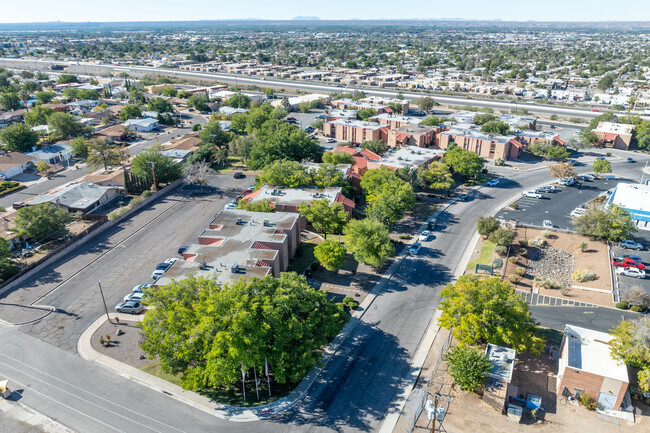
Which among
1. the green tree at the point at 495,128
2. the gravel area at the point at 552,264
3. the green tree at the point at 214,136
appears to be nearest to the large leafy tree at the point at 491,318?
the gravel area at the point at 552,264

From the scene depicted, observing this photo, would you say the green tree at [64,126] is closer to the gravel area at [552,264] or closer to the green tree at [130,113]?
the green tree at [130,113]

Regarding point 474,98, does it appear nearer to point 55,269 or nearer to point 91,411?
point 55,269

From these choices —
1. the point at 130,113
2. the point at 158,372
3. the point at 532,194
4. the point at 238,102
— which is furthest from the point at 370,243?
the point at 238,102

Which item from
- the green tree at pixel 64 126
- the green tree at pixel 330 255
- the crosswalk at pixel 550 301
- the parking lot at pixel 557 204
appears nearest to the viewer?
the crosswalk at pixel 550 301

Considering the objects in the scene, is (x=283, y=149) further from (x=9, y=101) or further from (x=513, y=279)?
(x=9, y=101)

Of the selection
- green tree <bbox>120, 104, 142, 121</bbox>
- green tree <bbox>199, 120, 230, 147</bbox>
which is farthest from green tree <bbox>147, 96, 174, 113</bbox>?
green tree <bbox>199, 120, 230, 147</bbox>

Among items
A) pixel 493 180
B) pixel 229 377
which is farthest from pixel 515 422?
pixel 493 180
